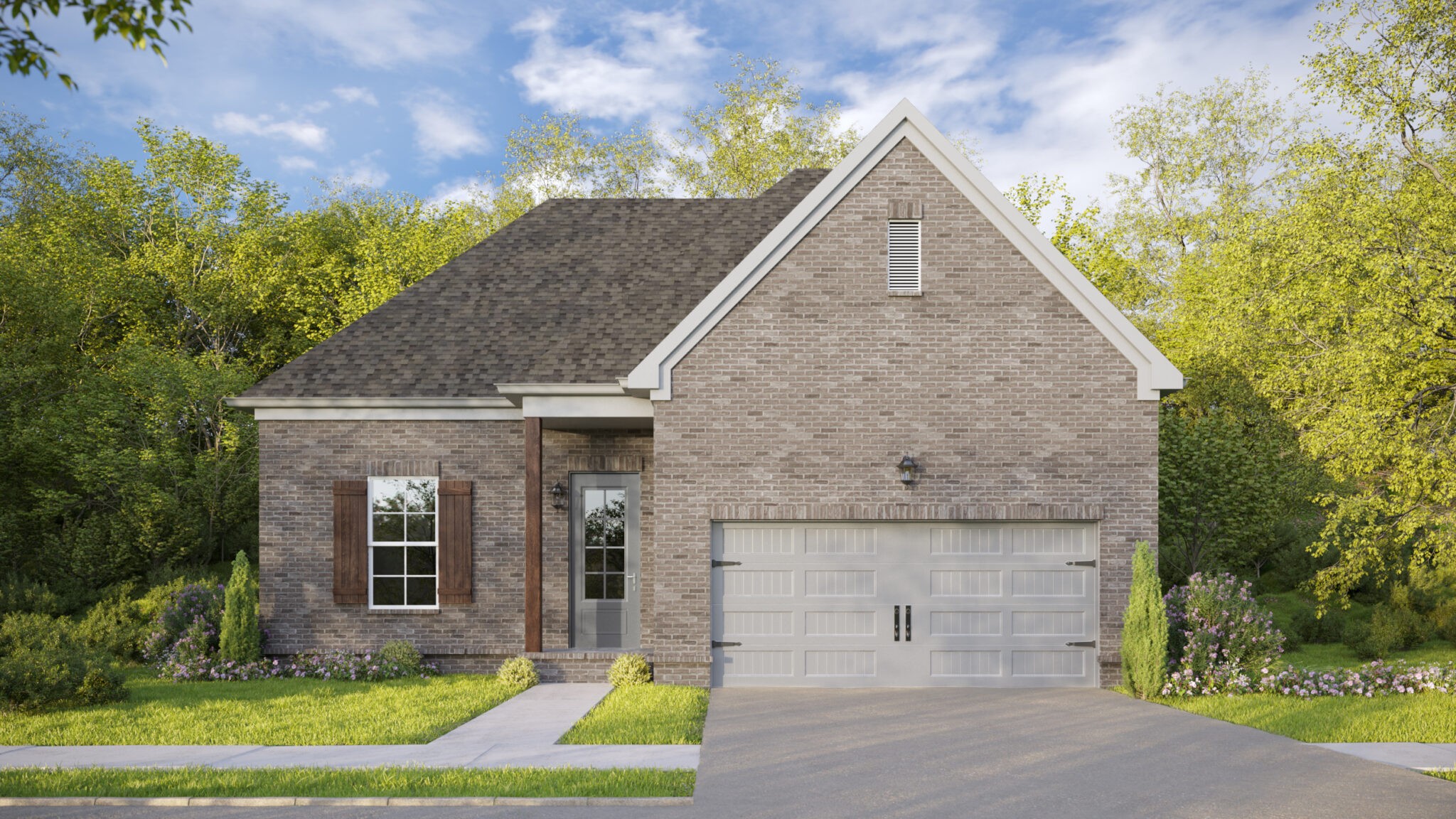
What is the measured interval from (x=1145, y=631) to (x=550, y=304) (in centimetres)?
994

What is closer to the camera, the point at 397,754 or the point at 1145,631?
the point at 397,754

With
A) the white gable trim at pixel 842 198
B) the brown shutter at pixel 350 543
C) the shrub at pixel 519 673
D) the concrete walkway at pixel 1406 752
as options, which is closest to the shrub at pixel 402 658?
the brown shutter at pixel 350 543

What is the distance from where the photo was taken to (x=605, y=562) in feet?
49.4

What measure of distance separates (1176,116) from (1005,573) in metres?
25.8

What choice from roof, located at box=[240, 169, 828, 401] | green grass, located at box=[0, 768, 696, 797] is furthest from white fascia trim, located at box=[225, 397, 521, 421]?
green grass, located at box=[0, 768, 696, 797]

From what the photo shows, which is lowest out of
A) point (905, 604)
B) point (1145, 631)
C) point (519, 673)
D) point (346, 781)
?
point (519, 673)

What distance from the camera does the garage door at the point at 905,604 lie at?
13.0m

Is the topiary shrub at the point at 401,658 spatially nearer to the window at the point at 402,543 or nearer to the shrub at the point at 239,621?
the window at the point at 402,543

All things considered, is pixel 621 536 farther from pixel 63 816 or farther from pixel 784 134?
pixel 784 134

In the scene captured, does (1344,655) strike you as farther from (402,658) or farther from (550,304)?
(402,658)

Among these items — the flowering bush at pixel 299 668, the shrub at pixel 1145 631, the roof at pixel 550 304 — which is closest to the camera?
the shrub at pixel 1145 631

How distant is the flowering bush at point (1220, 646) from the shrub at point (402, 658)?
32.5ft

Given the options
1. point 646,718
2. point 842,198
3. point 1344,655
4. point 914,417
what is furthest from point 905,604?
point 1344,655

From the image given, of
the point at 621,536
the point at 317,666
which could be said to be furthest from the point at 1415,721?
A: the point at 317,666
